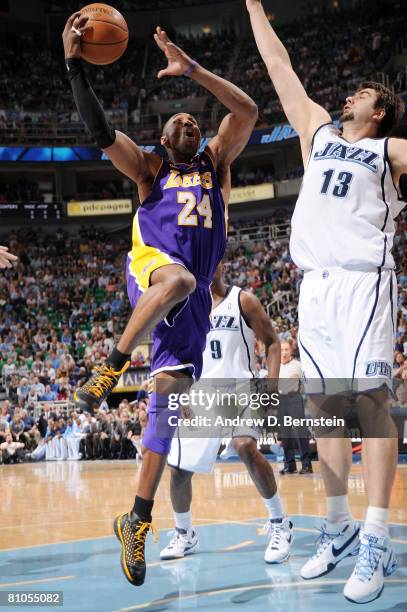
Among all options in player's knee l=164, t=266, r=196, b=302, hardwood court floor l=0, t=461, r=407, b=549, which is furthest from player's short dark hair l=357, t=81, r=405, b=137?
hardwood court floor l=0, t=461, r=407, b=549

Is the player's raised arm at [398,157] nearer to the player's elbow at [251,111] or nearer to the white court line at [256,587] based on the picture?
the player's elbow at [251,111]

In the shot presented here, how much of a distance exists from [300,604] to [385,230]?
6.32ft

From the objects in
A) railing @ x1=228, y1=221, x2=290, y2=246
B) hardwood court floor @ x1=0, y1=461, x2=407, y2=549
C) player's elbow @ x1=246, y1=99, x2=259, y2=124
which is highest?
railing @ x1=228, y1=221, x2=290, y2=246

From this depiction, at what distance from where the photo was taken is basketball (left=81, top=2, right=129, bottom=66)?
15.0 feet

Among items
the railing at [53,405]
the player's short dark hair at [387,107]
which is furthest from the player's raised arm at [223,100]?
the railing at [53,405]

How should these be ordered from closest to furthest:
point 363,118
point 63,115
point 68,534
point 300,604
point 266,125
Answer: point 300,604, point 363,118, point 68,534, point 266,125, point 63,115

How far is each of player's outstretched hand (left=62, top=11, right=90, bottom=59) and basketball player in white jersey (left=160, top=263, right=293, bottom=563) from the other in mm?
2206

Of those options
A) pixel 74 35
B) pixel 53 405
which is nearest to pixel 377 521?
pixel 74 35

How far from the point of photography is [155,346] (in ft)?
14.1

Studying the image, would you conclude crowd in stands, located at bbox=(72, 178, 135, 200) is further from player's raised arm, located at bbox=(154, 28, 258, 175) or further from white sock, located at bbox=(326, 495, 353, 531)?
white sock, located at bbox=(326, 495, 353, 531)

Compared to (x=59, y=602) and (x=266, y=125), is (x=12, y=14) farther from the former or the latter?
(x=59, y=602)

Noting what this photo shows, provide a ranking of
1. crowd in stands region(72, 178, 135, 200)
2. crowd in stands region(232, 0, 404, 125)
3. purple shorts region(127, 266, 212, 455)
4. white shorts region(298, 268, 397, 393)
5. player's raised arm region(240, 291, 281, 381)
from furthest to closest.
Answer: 1. crowd in stands region(72, 178, 135, 200)
2. crowd in stands region(232, 0, 404, 125)
3. player's raised arm region(240, 291, 281, 381)
4. purple shorts region(127, 266, 212, 455)
5. white shorts region(298, 268, 397, 393)

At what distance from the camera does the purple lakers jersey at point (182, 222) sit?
441 cm

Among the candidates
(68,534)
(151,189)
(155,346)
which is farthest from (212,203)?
(68,534)
